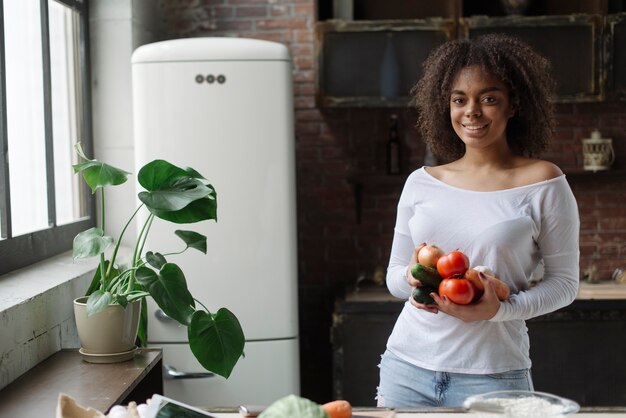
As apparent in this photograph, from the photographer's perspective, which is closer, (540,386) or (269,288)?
(269,288)

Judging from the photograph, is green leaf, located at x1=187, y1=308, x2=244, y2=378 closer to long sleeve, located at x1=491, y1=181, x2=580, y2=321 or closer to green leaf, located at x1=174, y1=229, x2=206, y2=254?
green leaf, located at x1=174, y1=229, x2=206, y2=254

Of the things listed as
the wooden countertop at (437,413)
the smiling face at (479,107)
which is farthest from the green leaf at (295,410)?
the smiling face at (479,107)

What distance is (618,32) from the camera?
12.6 feet

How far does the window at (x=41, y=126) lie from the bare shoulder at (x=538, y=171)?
171 cm

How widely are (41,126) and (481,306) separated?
2010mm

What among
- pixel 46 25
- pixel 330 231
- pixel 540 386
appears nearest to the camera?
pixel 46 25

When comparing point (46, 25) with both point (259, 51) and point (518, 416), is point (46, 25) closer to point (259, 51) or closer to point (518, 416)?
point (259, 51)

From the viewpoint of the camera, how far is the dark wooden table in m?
2.04

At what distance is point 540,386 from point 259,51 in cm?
191

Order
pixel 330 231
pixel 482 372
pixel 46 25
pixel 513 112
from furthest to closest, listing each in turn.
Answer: pixel 330 231, pixel 46 25, pixel 513 112, pixel 482 372

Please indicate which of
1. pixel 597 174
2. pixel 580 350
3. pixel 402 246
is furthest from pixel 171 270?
pixel 597 174

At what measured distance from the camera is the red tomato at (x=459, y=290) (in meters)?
1.91

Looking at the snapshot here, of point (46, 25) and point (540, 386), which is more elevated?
point (46, 25)

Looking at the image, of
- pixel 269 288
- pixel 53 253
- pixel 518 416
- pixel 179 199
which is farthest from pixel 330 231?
pixel 518 416
